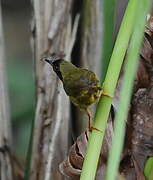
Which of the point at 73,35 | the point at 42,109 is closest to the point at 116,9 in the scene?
the point at 73,35

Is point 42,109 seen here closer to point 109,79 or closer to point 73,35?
point 73,35

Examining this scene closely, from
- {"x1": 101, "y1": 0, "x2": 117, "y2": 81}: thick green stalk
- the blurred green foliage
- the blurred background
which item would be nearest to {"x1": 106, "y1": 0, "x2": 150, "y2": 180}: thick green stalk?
{"x1": 101, "y1": 0, "x2": 117, "y2": 81}: thick green stalk

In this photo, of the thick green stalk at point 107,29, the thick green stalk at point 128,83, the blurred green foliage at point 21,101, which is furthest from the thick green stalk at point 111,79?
the blurred green foliage at point 21,101

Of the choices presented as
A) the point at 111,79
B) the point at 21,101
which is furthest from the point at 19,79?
the point at 111,79

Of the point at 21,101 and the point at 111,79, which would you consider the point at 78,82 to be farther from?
the point at 21,101

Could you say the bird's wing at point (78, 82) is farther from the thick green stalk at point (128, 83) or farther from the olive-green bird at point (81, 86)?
the thick green stalk at point (128, 83)

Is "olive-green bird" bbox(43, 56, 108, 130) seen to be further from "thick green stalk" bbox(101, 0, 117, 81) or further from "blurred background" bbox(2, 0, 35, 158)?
"blurred background" bbox(2, 0, 35, 158)
